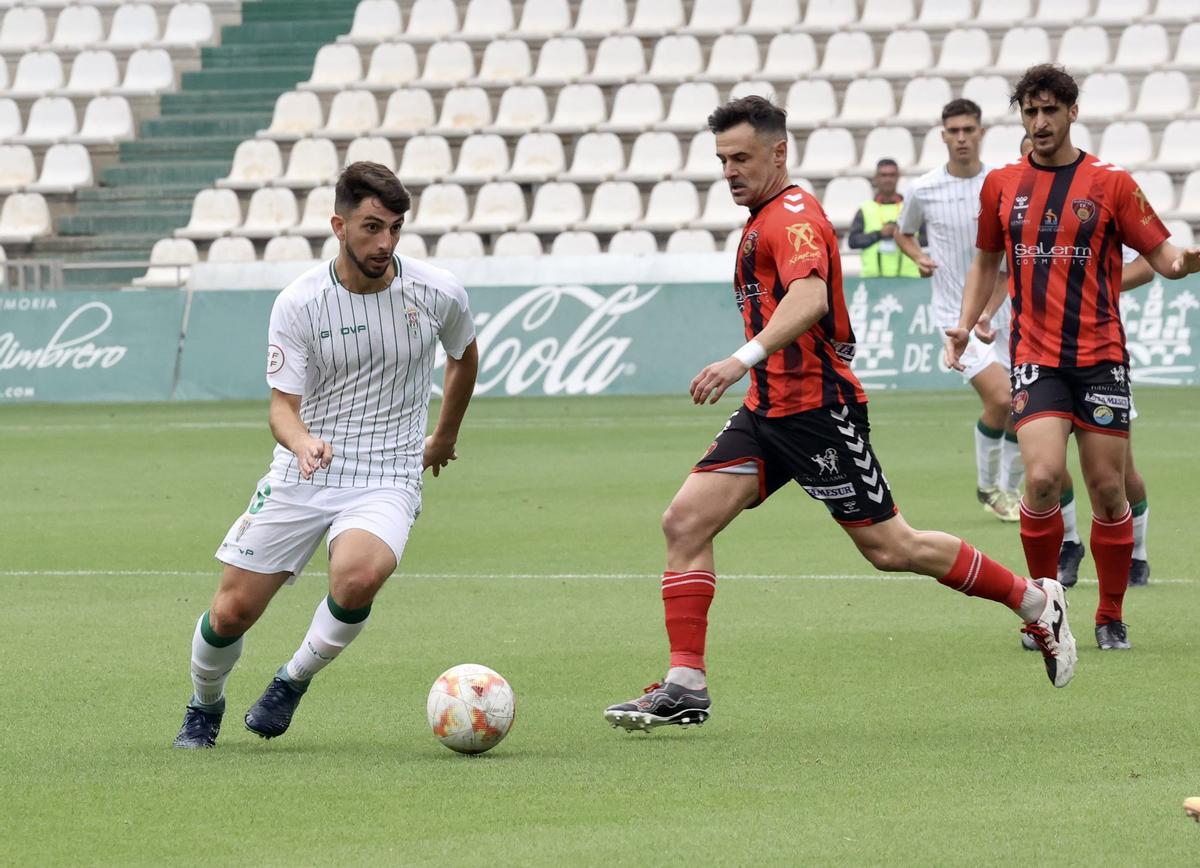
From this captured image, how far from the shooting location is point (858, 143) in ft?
87.5

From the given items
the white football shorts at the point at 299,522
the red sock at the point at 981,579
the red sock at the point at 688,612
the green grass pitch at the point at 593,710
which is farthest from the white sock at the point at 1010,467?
the white football shorts at the point at 299,522

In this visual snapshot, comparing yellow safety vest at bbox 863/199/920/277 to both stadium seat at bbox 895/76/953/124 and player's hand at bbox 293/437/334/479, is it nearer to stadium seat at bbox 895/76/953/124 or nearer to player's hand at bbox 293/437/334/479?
stadium seat at bbox 895/76/953/124

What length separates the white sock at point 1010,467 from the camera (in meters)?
11.1

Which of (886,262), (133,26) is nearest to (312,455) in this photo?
(886,262)

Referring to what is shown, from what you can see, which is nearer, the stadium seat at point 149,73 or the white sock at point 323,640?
the white sock at point 323,640

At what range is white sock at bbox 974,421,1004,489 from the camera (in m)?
11.2

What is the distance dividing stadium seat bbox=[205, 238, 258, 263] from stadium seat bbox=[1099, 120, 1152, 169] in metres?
10.8

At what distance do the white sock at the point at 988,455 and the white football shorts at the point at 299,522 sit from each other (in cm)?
600

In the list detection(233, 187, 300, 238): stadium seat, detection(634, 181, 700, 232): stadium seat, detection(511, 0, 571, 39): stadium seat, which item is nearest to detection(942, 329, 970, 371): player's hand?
detection(634, 181, 700, 232): stadium seat

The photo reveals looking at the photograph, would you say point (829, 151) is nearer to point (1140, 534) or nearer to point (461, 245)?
point (461, 245)

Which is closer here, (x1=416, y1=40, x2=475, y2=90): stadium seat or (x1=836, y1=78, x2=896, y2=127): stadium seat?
(x1=836, y1=78, x2=896, y2=127): stadium seat

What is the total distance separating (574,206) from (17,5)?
36.8 feet

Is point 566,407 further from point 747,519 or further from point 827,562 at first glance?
point 827,562

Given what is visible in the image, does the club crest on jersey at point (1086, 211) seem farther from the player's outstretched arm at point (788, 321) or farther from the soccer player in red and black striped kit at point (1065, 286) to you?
the player's outstretched arm at point (788, 321)
